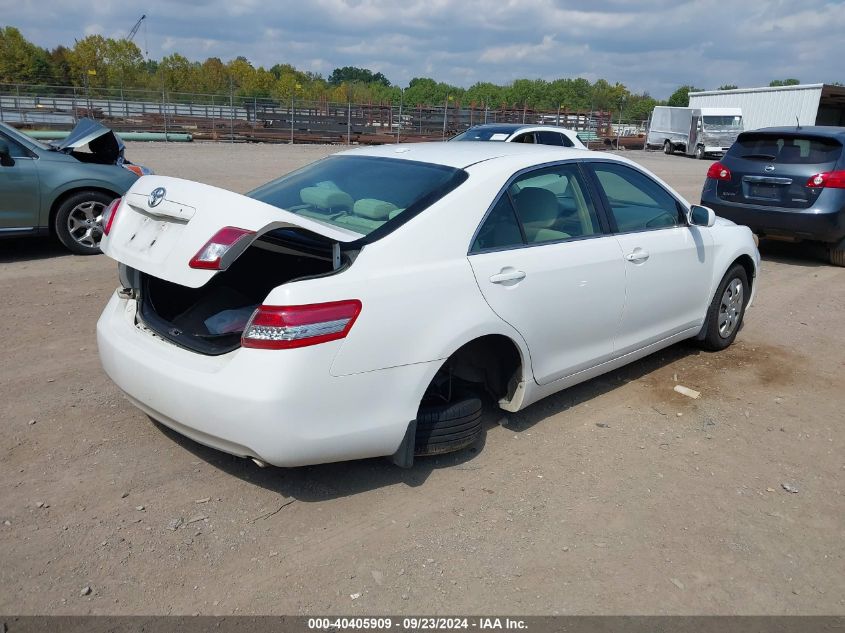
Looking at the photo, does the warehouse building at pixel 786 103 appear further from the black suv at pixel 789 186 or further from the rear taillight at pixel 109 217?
the rear taillight at pixel 109 217

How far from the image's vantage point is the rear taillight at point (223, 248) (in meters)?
2.98

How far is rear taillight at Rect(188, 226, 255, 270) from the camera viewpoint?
117 inches

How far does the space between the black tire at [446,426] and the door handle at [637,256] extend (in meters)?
1.44

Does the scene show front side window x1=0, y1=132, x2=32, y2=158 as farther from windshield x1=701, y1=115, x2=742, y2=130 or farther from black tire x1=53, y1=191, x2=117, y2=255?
windshield x1=701, y1=115, x2=742, y2=130

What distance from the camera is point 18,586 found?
2832mm

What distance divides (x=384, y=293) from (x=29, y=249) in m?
7.11

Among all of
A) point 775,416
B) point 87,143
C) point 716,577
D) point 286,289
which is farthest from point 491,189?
point 87,143

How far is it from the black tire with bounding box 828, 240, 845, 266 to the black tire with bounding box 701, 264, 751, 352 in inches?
177

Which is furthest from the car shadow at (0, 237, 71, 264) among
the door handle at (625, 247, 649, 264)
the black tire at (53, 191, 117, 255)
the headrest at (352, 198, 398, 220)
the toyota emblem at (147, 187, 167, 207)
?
the door handle at (625, 247, 649, 264)

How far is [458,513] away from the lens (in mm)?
3457

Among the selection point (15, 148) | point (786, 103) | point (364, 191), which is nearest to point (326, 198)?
point (364, 191)

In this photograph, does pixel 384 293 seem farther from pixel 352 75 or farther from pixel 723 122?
pixel 352 75

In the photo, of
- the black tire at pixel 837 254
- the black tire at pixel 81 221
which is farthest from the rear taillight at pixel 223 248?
the black tire at pixel 837 254

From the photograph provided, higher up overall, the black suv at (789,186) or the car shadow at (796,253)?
the black suv at (789,186)
